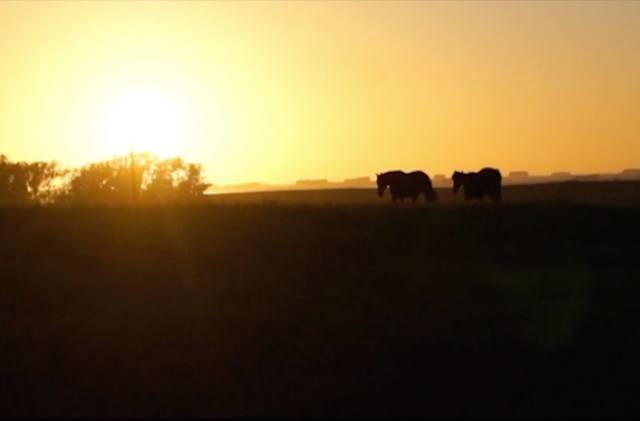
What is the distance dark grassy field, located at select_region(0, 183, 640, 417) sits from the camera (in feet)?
58.1

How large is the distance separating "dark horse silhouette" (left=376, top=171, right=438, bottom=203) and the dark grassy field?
8.82 m

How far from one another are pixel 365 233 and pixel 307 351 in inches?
467

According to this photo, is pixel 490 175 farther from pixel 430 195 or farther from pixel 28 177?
pixel 28 177

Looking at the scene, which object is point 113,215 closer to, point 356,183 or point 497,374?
point 497,374

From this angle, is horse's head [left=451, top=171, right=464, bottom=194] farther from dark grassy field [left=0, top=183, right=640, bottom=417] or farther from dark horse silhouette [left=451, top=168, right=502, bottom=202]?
dark grassy field [left=0, top=183, right=640, bottom=417]

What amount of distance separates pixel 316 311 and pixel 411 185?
22.8m

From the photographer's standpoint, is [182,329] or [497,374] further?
[182,329]

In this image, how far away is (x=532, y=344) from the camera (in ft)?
67.5

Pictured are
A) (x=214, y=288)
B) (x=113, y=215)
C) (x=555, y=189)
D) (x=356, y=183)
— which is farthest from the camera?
(x=356, y=183)

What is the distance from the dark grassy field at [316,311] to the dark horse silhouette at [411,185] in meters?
8.82

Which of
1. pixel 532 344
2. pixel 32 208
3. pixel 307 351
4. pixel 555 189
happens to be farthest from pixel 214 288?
pixel 555 189

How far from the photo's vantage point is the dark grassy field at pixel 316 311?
58.1 ft

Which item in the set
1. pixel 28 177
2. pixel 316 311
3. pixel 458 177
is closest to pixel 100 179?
pixel 28 177

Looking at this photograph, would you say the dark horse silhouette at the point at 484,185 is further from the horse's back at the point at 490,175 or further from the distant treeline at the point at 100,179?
the distant treeline at the point at 100,179
